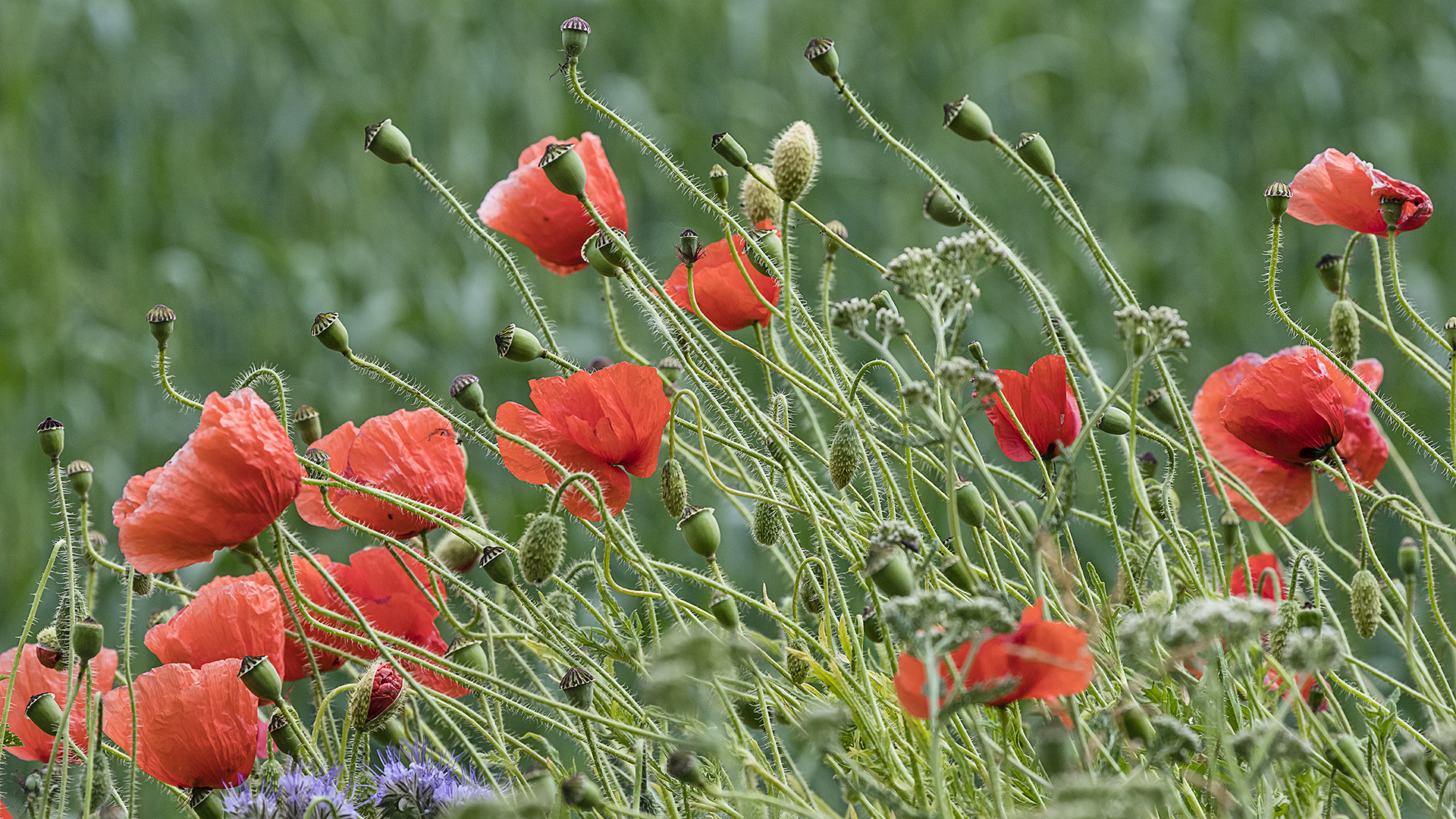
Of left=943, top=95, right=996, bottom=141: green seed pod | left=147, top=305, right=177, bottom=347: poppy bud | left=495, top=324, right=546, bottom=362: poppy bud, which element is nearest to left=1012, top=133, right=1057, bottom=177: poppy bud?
left=943, top=95, right=996, bottom=141: green seed pod

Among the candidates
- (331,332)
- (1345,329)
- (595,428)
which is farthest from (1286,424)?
(331,332)

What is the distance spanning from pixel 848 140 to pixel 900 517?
1.84 m

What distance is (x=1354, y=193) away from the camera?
51cm

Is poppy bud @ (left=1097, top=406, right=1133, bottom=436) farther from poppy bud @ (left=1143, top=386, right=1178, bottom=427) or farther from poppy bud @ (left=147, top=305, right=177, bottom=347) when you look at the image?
poppy bud @ (left=147, top=305, right=177, bottom=347)

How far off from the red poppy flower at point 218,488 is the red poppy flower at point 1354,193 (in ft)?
1.36

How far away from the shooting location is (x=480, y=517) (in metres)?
0.55

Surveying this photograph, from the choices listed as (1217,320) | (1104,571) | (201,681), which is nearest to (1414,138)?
(1217,320)

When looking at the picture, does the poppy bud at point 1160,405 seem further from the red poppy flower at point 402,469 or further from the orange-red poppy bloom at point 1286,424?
the red poppy flower at point 402,469

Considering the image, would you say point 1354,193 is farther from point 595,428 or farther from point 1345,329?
point 595,428

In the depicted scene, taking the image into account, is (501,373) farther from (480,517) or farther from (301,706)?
(480,517)

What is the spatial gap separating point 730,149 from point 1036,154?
127 mm

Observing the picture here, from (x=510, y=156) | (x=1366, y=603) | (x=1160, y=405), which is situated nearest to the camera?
(x=1366, y=603)

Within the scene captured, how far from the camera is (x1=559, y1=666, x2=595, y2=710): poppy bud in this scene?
0.42 meters

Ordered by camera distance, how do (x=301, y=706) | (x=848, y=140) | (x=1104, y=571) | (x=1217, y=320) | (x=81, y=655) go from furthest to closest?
1. (x=848, y=140)
2. (x=1217, y=320)
3. (x=301, y=706)
4. (x=1104, y=571)
5. (x=81, y=655)
